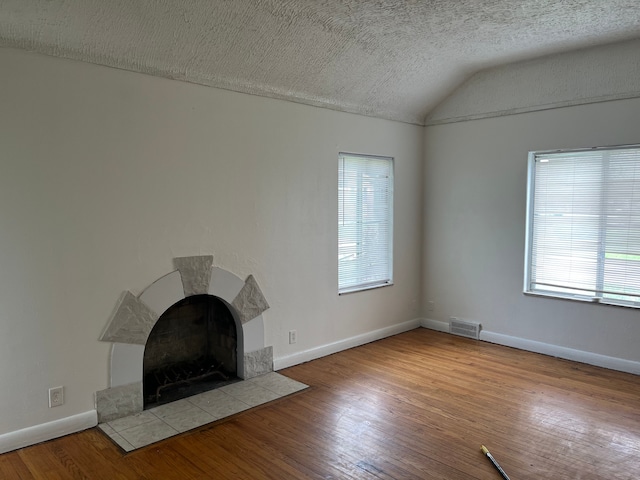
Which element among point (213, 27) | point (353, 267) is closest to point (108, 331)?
point (213, 27)

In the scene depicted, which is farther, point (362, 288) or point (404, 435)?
point (362, 288)

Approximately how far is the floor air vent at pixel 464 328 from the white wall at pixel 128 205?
1614mm

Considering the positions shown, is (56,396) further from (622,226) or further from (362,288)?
(622,226)

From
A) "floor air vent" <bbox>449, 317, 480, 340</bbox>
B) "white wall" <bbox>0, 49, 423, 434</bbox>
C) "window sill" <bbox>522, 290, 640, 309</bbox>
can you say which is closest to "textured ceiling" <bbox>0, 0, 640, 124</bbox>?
"white wall" <bbox>0, 49, 423, 434</bbox>

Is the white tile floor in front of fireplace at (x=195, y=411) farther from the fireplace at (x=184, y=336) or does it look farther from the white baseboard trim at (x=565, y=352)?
the white baseboard trim at (x=565, y=352)

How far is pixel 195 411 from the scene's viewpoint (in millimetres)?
3400

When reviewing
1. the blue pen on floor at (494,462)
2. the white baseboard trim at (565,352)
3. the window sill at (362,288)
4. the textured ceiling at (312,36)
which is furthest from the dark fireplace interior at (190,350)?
the white baseboard trim at (565,352)

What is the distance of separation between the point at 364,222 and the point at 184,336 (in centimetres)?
215

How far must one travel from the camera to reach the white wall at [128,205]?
287 centimetres

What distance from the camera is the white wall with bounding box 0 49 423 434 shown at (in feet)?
9.42

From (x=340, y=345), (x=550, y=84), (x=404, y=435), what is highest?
(x=550, y=84)

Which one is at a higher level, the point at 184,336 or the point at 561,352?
the point at 184,336

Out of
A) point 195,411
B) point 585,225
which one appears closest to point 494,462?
point 195,411

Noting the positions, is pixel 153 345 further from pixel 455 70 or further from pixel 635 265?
pixel 635 265
